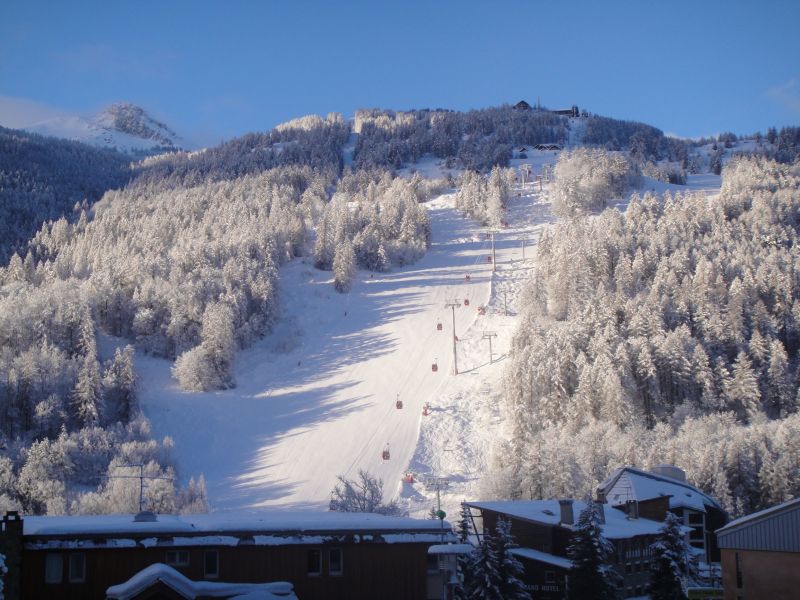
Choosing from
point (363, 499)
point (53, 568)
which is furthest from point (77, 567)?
point (363, 499)

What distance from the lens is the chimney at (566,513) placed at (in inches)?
1496

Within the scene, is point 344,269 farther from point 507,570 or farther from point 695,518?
point 507,570

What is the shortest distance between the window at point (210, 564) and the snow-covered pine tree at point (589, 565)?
13.4 m

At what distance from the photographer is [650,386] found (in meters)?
65.5

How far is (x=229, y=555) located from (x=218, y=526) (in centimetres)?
86

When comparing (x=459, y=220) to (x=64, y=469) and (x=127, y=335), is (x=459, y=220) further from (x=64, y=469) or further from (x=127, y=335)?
(x=64, y=469)

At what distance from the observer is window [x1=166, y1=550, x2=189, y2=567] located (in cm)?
2283

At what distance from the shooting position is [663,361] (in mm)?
66750

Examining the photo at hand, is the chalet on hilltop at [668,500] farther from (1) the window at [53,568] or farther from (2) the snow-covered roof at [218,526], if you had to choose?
(1) the window at [53,568]

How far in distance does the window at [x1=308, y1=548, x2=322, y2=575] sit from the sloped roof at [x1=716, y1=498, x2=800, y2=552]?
1265 centimetres

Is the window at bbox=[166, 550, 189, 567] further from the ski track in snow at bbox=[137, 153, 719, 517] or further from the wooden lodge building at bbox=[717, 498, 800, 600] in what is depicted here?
the ski track in snow at bbox=[137, 153, 719, 517]

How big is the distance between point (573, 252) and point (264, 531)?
222 feet

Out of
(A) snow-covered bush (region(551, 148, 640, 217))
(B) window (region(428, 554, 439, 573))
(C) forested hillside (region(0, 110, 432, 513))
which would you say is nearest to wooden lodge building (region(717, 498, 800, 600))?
(B) window (region(428, 554, 439, 573))

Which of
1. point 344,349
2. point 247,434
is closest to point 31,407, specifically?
point 247,434
